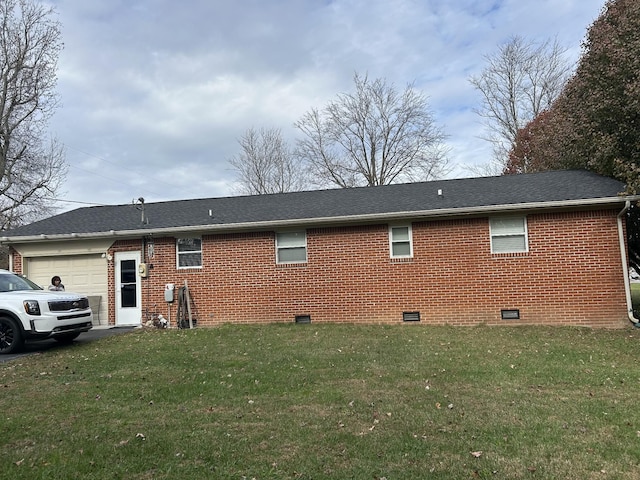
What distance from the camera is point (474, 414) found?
4.54 m

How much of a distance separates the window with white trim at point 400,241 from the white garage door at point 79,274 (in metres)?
8.00

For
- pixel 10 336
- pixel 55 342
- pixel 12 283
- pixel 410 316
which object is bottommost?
pixel 55 342

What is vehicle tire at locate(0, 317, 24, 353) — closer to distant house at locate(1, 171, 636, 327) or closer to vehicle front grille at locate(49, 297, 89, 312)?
vehicle front grille at locate(49, 297, 89, 312)

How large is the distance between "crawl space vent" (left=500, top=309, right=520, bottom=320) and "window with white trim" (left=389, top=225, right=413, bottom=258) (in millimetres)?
2572

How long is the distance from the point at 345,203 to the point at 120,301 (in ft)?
22.5

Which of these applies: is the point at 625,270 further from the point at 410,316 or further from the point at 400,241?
the point at 400,241

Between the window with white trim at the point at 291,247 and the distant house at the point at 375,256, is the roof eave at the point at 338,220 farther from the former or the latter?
the window with white trim at the point at 291,247

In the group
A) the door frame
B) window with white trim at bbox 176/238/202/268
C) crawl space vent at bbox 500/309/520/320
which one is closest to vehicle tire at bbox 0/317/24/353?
the door frame

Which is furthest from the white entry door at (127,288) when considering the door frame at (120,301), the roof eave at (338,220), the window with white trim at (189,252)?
the window with white trim at (189,252)

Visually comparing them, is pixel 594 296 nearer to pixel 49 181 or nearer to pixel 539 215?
pixel 539 215

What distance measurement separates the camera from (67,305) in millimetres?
9039

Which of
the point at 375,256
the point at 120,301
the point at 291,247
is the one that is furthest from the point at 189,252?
the point at 375,256

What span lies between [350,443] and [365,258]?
24.3ft

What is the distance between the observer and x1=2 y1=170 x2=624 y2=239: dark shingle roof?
34.4 ft
